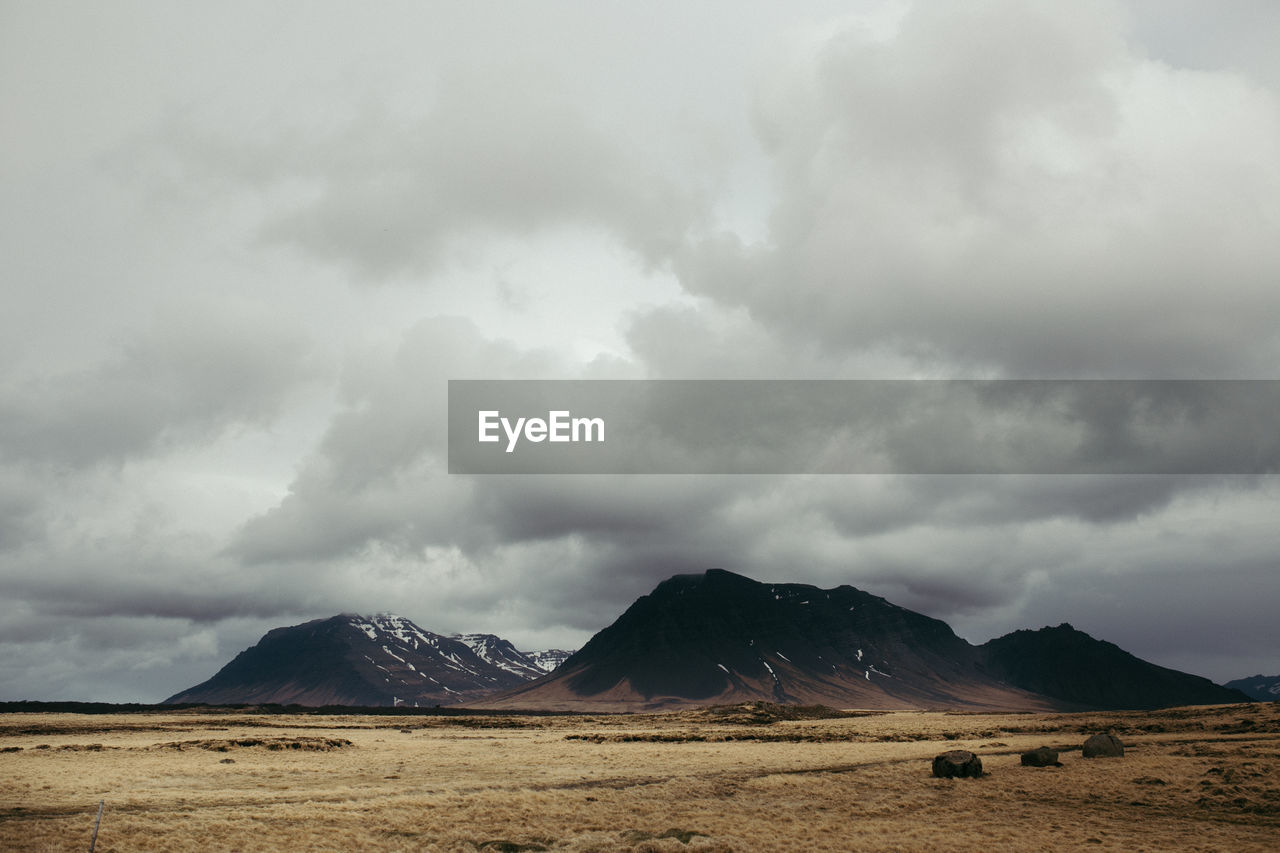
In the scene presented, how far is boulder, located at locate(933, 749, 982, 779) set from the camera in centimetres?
5194

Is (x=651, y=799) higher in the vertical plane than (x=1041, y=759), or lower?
higher

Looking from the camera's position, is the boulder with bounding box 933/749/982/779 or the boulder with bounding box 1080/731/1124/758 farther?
the boulder with bounding box 1080/731/1124/758

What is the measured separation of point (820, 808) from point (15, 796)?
44.3 metres

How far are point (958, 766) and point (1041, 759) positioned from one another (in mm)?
7691

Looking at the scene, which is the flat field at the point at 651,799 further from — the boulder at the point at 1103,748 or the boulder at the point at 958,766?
the boulder at the point at 1103,748

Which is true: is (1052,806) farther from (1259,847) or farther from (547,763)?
(547,763)

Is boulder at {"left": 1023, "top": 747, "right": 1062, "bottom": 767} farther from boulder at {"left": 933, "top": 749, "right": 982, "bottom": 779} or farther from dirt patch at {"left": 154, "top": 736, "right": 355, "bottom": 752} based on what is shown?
dirt patch at {"left": 154, "top": 736, "right": 355, "bottom": 752}

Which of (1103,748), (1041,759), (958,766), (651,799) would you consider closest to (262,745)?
(651,799)

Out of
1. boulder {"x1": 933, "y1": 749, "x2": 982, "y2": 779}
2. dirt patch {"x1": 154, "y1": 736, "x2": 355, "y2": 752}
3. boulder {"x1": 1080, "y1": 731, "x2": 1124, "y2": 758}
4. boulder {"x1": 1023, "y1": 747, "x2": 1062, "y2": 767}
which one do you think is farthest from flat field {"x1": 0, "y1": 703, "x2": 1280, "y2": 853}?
dirt patch {"x1": 154, "y1": 736, "x2": 355, "y2": 752}

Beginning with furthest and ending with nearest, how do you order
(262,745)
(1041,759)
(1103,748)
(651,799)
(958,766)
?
(262,745) → (1103,748) → (1041,759) → (958,766) → (651,799)

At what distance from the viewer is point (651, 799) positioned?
45844 millimetres

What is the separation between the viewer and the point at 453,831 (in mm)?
36562

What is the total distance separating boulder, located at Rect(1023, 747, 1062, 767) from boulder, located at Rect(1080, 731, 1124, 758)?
4425mm

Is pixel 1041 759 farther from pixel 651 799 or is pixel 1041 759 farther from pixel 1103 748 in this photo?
pixel 651 799
